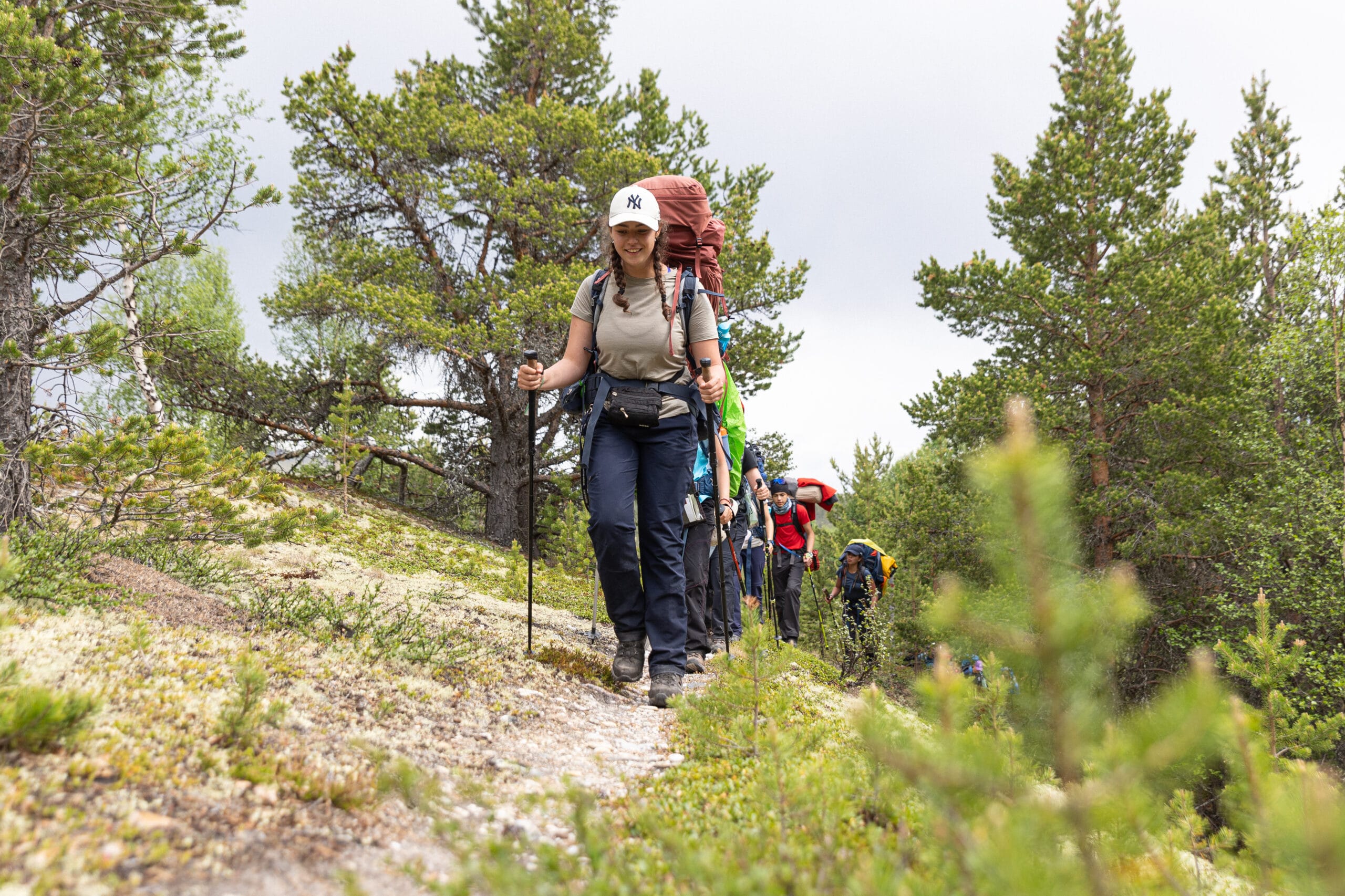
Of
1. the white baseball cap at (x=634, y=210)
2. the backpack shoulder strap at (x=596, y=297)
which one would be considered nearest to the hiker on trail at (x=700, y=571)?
the backpack shoulder strap at (x=596, y=297)

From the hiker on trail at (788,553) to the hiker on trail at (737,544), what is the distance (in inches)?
65.0

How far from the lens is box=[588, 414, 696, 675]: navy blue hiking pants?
379 cm

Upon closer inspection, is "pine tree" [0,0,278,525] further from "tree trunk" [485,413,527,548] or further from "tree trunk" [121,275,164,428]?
"tree trunk" [485,413,527,548]

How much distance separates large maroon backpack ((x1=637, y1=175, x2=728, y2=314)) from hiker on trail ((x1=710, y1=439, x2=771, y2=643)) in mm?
1841

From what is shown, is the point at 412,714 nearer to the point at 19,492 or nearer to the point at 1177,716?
the point at 1177,716

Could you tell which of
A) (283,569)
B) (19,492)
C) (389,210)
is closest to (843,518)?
(389,210)

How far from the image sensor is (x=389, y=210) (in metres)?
15.8

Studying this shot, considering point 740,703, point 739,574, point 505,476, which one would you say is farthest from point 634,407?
point 505,476

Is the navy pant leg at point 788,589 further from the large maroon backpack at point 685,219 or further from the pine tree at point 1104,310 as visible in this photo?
the pine tree at point 1104,310

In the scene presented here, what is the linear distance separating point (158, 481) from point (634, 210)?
342 centimetres

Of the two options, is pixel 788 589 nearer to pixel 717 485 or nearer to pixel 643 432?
pixel 717 485

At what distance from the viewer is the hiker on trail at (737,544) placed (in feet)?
21.2

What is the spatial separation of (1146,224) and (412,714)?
720 inches

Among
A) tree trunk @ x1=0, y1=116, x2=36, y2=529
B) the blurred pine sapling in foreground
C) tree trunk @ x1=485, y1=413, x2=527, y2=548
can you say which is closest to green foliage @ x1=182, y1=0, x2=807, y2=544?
tree trunk @ x1=485, y1=413, x2=527, y2=548
